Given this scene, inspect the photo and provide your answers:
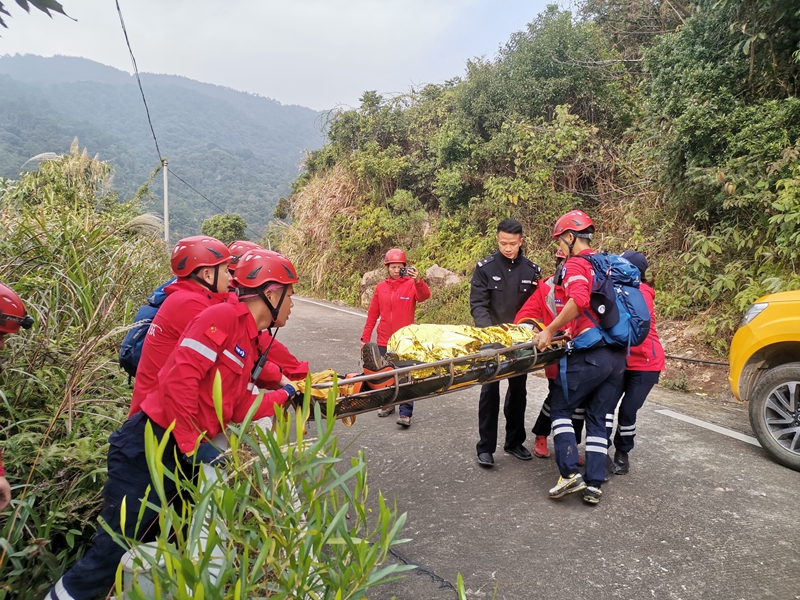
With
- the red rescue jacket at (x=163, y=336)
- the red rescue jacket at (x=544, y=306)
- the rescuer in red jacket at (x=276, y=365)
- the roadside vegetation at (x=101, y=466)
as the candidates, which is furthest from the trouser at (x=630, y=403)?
the red rescue jacket at (x=163, y=336)

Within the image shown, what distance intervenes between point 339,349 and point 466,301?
3860 mm

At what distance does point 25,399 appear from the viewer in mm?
3693

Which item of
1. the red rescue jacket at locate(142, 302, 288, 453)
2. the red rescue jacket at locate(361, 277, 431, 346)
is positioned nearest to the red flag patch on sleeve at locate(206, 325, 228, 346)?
the red rescue jacket at locate(142, 302, 288, 453)

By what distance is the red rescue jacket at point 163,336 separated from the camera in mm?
2912

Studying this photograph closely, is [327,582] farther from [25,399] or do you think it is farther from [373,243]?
[373,243]

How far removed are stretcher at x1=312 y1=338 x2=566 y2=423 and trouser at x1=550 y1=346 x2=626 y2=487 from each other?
205 mm

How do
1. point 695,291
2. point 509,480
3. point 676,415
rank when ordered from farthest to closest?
1. point 695,291
2. point 676,415
3. point 509,480

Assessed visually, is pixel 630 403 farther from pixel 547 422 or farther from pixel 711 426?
pixel 711 426

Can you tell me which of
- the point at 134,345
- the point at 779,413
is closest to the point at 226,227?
the point at 134,345

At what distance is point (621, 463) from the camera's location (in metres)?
4.39

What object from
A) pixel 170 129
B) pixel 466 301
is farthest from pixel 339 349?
pixel 170 129

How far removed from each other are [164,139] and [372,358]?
120249 millimetres

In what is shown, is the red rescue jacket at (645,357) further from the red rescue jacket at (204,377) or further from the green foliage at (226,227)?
the green foliage at (226,227)

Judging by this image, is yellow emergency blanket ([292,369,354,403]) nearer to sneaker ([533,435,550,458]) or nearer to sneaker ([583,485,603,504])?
sneaker ([583,485,603,504])
